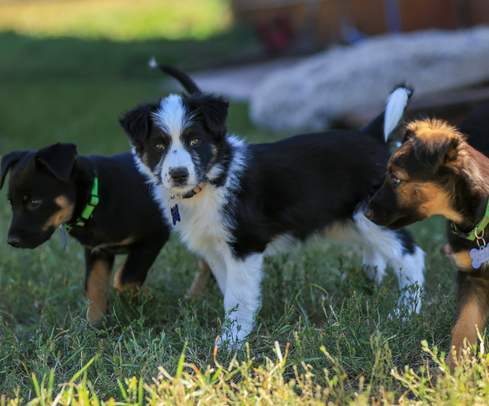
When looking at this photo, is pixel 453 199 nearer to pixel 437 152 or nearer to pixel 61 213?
pixel 437 152

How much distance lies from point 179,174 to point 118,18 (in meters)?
20.7

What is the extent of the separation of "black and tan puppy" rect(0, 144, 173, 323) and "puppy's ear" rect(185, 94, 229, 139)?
64cm

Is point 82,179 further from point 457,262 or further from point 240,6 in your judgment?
point 240,6

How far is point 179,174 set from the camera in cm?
302

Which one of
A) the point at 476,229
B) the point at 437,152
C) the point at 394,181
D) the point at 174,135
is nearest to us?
the point at 437,152

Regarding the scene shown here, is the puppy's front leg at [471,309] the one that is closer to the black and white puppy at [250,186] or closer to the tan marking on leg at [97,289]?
the black and white puppy at [250,186]

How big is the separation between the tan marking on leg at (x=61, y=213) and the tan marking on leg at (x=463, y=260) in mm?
2247

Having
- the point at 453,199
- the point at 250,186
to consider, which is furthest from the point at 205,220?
the point at 453,199

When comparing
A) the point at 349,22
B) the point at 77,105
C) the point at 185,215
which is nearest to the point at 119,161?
the point at 185,215

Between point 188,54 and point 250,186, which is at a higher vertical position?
point 188,54

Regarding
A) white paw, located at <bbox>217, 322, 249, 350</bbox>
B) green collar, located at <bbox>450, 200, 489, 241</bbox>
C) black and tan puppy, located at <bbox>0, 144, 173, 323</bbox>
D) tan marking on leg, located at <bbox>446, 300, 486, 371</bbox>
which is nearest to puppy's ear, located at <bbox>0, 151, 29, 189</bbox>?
black and tan puppy, located at <bbox>0, 144, 173, 323</bbox>

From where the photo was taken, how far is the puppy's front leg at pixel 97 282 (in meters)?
3.69

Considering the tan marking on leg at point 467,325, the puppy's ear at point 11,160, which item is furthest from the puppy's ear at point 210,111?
the tan marking on leg at point 467,325

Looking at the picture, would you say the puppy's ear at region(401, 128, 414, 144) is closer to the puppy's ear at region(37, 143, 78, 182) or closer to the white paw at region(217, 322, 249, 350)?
the white paw at region(217, 322, 249, 350)
